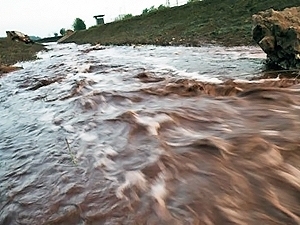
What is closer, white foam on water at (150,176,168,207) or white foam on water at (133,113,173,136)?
white foam on water at (150,176,168,207)

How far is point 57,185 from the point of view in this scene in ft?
9.68

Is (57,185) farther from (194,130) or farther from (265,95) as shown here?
(265,95)

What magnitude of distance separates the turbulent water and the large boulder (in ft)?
8.32

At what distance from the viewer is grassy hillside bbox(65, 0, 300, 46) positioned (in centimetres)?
1659

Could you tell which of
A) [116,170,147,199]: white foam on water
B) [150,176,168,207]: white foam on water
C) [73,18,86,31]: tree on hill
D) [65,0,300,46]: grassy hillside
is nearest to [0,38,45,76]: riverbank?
[65,0,300,46]: grassy hillside

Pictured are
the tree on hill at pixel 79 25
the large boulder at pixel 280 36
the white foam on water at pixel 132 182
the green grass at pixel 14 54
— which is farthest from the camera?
the tree on hill at pixel 79 25

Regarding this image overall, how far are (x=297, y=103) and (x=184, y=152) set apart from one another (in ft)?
6.48

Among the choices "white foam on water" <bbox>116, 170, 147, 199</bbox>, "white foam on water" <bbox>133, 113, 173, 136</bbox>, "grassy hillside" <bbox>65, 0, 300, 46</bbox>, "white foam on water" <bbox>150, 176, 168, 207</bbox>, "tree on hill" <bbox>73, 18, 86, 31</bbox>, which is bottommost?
"tree on hill" <bbox>73, 18, 86, 31</bbox>

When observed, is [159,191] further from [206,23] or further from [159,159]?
[206,23]

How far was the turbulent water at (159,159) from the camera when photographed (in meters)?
2.40

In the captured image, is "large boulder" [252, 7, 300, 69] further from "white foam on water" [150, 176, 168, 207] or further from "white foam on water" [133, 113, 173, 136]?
"white foam on water" [150, 176, 168, 207]

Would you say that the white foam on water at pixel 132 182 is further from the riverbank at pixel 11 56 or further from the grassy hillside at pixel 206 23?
the riverbank at pixel 11 56

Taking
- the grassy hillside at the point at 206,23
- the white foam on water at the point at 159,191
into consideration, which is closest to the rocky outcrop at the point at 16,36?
the grassy hillside at the point at 206,23

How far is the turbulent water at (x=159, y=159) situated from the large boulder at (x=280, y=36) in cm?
254
